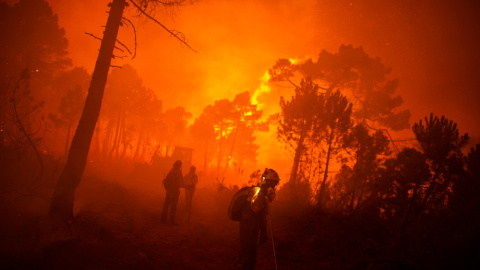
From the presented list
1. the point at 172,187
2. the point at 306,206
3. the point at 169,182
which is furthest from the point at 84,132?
the point at 306,206

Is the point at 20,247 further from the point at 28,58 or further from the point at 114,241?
the point at 28,58

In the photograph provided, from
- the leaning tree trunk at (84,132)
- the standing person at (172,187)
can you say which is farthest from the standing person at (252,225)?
the standing person at (172,187)

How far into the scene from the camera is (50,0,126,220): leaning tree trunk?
5.49 metres

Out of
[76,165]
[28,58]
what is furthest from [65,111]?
[76,165]

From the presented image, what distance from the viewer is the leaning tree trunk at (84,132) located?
5.49 m

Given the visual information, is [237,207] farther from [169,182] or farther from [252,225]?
[169,182]

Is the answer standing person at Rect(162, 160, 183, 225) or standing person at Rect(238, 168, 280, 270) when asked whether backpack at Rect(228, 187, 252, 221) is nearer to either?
standing person at Rect(238, 168, 280, 270)

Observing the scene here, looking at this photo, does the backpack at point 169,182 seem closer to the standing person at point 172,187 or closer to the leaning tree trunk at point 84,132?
the standing person at point 172,187

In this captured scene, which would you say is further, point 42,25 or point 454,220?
point 42,25

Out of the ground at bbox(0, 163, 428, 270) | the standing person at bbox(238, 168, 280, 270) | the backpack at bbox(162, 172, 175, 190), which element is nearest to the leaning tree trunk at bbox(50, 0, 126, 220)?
the ground at bbox(0, 163, 428, 270)

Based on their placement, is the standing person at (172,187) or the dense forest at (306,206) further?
the standing person at (172,187)

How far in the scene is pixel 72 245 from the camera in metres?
4.79

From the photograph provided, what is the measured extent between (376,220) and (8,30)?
31252mm

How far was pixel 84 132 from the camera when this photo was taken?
586 centimetres
